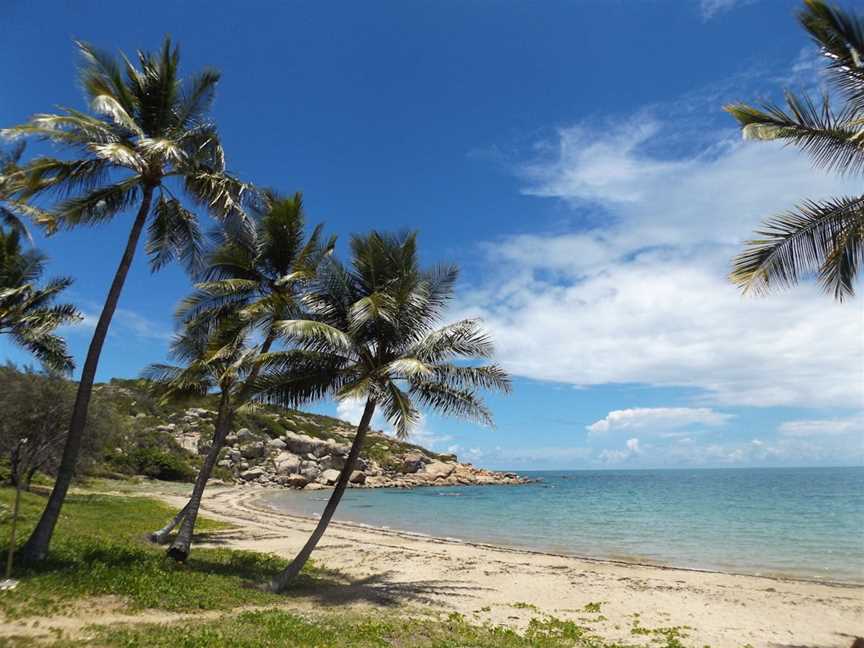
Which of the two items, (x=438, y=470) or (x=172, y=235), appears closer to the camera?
(x=172, y=235)

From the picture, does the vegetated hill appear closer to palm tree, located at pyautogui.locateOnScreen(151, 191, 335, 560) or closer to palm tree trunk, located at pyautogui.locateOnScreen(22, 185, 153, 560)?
palm tree, located at pyautogui.locateOnScreen(151, 191, 335, 560)

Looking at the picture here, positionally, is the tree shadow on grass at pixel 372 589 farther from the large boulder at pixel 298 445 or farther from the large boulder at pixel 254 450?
the large boulder at pixel 298 445

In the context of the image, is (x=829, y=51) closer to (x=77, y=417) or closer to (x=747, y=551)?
(x=77, y=417)

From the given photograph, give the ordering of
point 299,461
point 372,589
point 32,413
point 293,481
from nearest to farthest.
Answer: point 372,589, point 32,413, point 293,481, point 299,461

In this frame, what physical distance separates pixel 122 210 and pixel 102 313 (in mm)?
2755

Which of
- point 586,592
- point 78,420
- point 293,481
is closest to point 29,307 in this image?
point 78,420

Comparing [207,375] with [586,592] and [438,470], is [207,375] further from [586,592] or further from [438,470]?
[438,470]

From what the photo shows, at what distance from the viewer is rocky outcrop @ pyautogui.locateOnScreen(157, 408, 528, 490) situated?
67.2m

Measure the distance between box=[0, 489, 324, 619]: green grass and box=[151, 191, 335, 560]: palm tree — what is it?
1.91 meters

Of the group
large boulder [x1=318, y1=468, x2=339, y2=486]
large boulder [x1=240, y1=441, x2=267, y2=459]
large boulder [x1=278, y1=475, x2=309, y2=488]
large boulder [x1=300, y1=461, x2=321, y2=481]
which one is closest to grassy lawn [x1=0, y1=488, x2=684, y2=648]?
large boulder [x1=278, y1=475, x2=309, y2=488]

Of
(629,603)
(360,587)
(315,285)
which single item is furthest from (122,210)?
(629,603)

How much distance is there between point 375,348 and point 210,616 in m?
6.33

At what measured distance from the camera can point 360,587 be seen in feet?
46.2

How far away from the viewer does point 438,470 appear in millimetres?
92000
